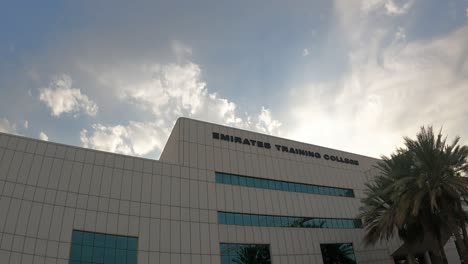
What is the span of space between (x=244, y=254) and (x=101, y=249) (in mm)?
13417

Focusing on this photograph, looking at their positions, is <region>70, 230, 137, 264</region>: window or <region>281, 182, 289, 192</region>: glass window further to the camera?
<region>281, 182, 289, 192</region>: glass window

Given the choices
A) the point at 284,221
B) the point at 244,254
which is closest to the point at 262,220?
the point at 284,221

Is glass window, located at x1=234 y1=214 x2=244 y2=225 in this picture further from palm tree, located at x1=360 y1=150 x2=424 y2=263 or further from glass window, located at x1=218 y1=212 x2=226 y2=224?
palm tree, located at x1=360 y1=150 x2=424 y2=263

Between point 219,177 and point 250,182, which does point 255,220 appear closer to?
point 250,182

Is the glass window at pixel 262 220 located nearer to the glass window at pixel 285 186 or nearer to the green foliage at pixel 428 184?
the glass window at pixel 285 186

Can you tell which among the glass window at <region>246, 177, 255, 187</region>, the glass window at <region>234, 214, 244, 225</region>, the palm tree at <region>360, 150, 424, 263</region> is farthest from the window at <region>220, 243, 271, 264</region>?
the palm tree at <region>360, 150, 424, 263</region>

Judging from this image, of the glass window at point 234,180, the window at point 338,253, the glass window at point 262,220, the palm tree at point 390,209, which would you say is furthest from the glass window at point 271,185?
the palm tree at point 390,209

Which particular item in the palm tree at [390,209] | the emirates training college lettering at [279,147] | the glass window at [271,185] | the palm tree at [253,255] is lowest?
the palm tree at [253,255]

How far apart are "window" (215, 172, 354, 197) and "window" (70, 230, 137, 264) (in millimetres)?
11355

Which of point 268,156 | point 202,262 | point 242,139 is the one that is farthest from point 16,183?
point 268,156

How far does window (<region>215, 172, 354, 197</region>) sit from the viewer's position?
120ft

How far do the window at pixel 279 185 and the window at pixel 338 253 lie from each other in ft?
21.8

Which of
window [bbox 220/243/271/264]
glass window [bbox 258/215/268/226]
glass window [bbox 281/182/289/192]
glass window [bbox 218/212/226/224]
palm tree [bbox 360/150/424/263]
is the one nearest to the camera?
palm tree [bbox 360/150/424/263]

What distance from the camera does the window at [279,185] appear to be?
120 feet
